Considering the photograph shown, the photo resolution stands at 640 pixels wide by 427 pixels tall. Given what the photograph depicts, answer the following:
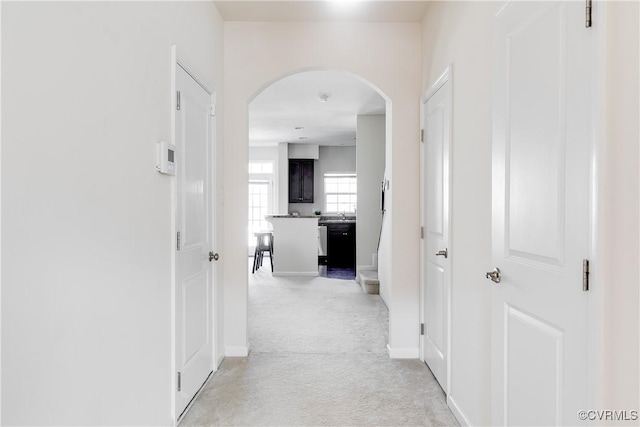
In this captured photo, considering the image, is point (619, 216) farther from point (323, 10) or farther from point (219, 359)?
point (219, 359)

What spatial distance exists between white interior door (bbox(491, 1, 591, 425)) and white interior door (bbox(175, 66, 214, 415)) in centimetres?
163

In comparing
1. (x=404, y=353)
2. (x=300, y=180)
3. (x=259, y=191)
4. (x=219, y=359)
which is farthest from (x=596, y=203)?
(x=259, y=191)

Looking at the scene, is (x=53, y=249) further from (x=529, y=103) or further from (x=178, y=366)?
(x=529, y=103)

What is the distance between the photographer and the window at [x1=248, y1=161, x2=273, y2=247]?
9.77 metres

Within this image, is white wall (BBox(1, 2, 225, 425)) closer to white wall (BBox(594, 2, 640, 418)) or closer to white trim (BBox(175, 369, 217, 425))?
white trim (BBox(175, 369, 217, 425))

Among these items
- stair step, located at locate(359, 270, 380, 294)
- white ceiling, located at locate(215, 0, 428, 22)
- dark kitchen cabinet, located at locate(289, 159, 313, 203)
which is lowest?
stair step, located at locate(359, 270, 380, 294)

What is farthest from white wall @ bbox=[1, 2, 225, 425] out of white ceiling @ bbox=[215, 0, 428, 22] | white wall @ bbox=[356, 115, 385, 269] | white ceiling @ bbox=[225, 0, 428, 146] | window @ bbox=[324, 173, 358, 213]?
window @ bbox=[324, 173, 358, 213]

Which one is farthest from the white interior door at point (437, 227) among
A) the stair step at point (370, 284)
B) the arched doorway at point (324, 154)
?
the stair step at point (370, 284)

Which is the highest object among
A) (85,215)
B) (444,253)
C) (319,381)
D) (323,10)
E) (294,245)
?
(323,10)

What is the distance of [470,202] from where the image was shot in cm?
213

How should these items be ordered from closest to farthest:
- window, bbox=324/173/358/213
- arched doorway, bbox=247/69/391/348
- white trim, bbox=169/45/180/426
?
white trim, bbox=169/45/180/426, arched doorway, bbox=247/69/391/348, window, bbox=324/173/358/213

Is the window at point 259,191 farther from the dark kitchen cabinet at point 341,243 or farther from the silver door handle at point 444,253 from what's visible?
the silver door handle at point 444,253

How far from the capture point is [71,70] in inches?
51.3

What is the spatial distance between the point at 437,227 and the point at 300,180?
6.95 m
